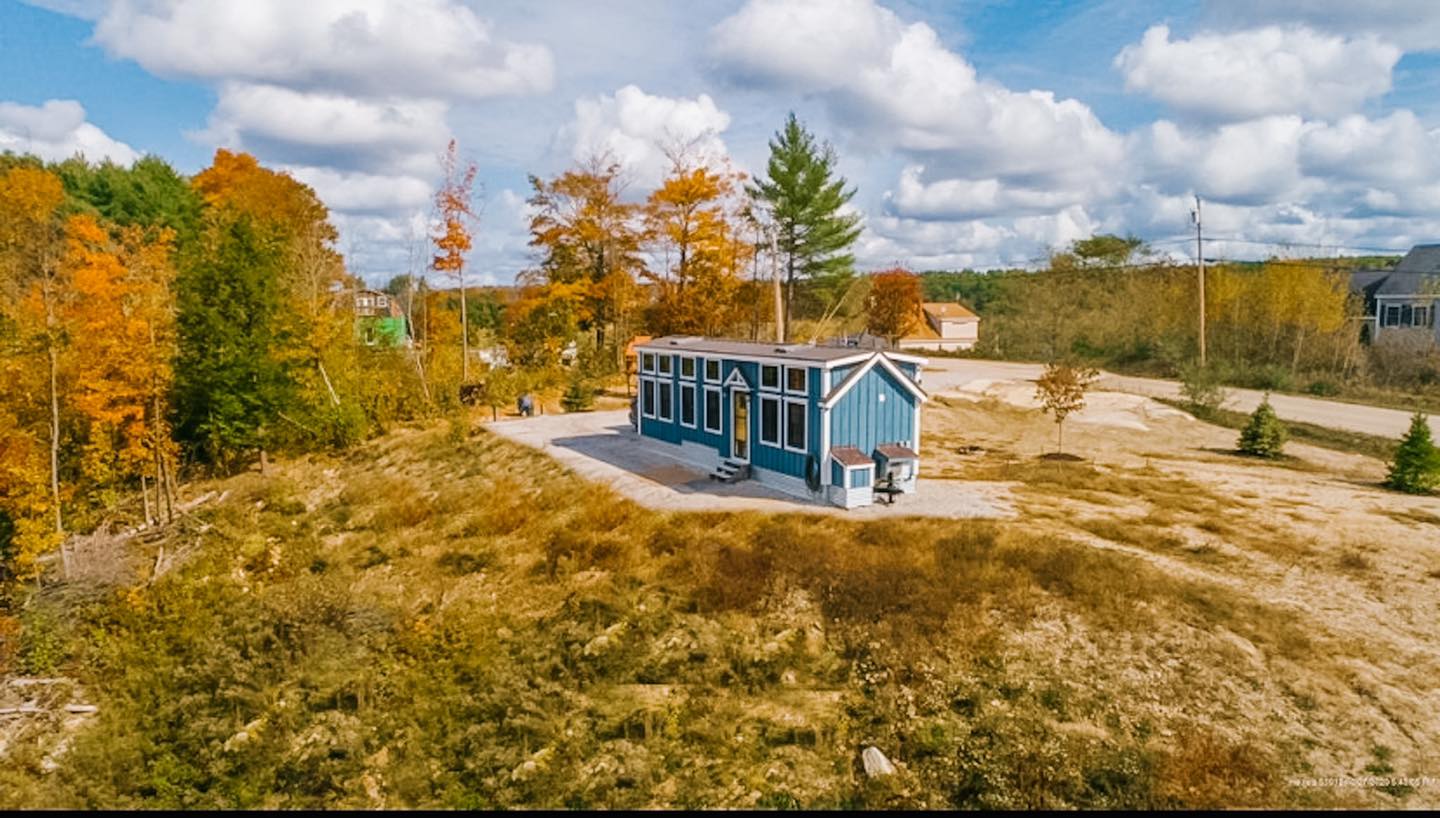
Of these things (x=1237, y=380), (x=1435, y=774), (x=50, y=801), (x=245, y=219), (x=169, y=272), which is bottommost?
(x=50, y=801)

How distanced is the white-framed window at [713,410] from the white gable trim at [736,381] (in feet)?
3.01

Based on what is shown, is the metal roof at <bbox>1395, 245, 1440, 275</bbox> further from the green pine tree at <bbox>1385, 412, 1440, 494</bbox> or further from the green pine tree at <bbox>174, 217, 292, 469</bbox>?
the green pine tree at <bbox>174, 217, 292, 469</bbox>

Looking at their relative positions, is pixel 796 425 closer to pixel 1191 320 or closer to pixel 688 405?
pixel 688 405

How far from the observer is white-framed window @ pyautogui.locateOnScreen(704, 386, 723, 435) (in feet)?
72.4

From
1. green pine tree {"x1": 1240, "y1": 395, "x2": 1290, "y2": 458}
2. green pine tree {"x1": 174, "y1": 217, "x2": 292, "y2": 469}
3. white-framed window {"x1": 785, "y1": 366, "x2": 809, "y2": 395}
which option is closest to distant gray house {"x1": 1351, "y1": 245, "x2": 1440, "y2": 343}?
green pine tree {"x1": 1240, "y1": 395, "x2": 1290, "y2": 458}

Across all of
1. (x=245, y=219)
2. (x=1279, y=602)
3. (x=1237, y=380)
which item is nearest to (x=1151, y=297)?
(x=1237, y=380)

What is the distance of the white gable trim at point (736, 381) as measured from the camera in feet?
67.6

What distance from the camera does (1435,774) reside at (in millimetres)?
9336

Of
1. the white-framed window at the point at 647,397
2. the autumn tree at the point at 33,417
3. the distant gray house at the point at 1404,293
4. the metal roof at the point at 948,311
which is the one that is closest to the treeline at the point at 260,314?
the autumn tree at the point at 33,417

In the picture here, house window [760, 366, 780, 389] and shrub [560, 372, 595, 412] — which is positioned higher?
house window [760, 366, 780, 389]

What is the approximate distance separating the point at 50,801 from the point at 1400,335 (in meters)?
58.7

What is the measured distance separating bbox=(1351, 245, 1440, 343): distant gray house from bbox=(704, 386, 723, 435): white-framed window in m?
44.7

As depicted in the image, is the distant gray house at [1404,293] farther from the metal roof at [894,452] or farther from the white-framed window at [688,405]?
the white-framed window at [688,405]

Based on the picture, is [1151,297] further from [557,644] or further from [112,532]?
[112,532]
